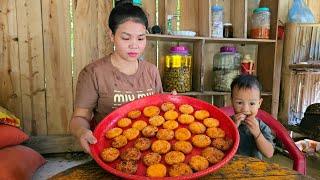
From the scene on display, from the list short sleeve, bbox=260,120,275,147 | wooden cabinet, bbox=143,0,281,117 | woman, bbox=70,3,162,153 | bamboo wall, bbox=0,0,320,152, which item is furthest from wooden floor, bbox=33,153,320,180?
woman, bbox=70,3,162,153

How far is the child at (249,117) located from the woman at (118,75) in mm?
410

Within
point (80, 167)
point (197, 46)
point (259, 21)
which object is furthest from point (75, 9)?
point (80, 167)

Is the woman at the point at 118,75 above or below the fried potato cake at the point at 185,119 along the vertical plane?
above

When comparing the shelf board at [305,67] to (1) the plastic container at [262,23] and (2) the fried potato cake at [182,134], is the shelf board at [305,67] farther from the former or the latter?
(2) the fried potato cake at [182,134]

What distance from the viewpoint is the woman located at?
3.87ft

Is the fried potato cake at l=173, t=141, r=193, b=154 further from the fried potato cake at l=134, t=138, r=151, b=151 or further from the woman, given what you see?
the woman

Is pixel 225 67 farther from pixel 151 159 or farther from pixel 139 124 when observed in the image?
pixel 151 159

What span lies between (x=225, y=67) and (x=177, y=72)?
506 mm

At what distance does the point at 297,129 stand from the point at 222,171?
66.6 inches

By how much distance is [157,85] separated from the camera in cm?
142

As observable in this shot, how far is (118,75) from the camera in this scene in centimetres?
128

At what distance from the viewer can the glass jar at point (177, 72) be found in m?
2.27

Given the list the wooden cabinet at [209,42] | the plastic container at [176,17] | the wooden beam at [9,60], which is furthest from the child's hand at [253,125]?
the wooden beam at [9,60]

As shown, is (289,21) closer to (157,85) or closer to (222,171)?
(157,85)
